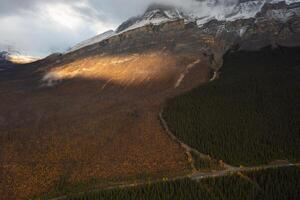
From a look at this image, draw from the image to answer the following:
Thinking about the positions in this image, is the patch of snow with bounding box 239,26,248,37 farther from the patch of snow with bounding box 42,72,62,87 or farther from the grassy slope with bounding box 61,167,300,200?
the grassy slope with bounding box 61,167,300,200

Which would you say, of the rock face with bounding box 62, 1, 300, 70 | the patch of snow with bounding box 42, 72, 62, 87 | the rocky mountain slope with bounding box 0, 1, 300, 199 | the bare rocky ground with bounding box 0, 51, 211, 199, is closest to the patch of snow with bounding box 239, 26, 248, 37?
the rock face with bounding box 62, 1, 300, 70

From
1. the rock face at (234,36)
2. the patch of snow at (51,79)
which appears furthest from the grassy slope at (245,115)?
the patch of snow at (51,79)

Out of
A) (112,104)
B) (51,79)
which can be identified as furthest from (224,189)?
(51,79)

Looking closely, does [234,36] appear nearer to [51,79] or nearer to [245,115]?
[51,79]

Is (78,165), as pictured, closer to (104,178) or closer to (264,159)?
(104,178)

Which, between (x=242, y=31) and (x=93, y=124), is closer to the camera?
(x=93, y=124)

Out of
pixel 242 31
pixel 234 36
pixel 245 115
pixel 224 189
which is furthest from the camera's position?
pixel 242 31

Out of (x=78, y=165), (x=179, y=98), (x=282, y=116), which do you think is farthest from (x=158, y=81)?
(x=78, y=165)
